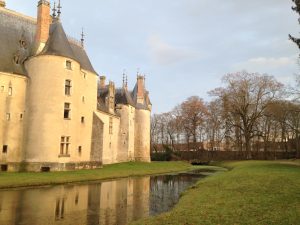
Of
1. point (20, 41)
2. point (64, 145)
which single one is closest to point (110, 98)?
point (64, 145)

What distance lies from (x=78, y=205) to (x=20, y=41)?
22.6 metres

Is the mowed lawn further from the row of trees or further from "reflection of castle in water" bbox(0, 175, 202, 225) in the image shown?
the row of trees

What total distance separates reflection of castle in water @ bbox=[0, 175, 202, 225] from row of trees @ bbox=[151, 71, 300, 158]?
3112cm

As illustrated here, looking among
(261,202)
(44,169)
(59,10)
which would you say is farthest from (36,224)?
(59,10)

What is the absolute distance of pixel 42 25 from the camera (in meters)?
30.9

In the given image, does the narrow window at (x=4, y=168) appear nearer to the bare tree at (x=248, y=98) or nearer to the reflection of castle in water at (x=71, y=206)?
the reflection of castle in water at (x=71, y=206)

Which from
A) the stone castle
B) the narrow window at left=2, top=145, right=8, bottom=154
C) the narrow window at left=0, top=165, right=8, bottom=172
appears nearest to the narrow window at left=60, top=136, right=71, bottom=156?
the stone castle

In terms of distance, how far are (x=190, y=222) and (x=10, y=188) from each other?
508 inches

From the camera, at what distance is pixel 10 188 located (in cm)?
1817

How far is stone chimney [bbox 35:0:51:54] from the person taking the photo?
3050 centimetres

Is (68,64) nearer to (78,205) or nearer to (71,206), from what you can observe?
(78,205)

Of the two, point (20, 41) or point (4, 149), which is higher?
point (20, 41)

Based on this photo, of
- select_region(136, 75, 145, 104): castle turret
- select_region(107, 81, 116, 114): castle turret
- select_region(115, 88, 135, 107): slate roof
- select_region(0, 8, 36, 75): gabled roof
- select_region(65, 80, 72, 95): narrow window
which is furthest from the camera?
select_region(136, 75, 145, 104): castle turret

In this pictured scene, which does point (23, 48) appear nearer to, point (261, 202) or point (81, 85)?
point (81, 85)
